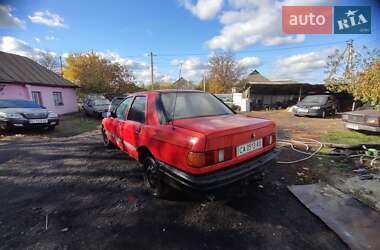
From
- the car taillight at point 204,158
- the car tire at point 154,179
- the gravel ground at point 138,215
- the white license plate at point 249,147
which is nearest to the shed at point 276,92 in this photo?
the gravel ground at point 138,215

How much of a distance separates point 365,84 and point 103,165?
10070 mm

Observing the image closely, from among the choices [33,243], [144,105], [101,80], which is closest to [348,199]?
[144,105]

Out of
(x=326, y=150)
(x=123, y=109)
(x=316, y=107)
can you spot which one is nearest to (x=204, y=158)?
(x=123, y=109)

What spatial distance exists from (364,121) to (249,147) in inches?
238

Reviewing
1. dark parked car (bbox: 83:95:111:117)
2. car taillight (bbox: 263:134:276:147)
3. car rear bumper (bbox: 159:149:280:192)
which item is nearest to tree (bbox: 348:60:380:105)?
car taillight (bbox: 263:134:276:147)

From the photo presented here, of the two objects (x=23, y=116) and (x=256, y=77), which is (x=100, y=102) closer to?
(x=23, y=116)

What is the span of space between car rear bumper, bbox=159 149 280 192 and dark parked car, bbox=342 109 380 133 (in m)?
5.52

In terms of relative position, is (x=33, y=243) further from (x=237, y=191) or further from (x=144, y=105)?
(x=237, y=191)

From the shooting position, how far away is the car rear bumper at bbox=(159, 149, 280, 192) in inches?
86.7

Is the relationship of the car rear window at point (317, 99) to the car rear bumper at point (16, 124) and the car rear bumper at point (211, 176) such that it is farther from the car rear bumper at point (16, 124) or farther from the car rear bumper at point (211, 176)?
the car rear bumper at point (16, 124)

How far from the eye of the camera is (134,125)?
343 centimetres

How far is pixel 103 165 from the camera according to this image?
4418 mm

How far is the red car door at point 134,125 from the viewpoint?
3.27 metres

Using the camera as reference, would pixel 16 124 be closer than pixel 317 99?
Yes
